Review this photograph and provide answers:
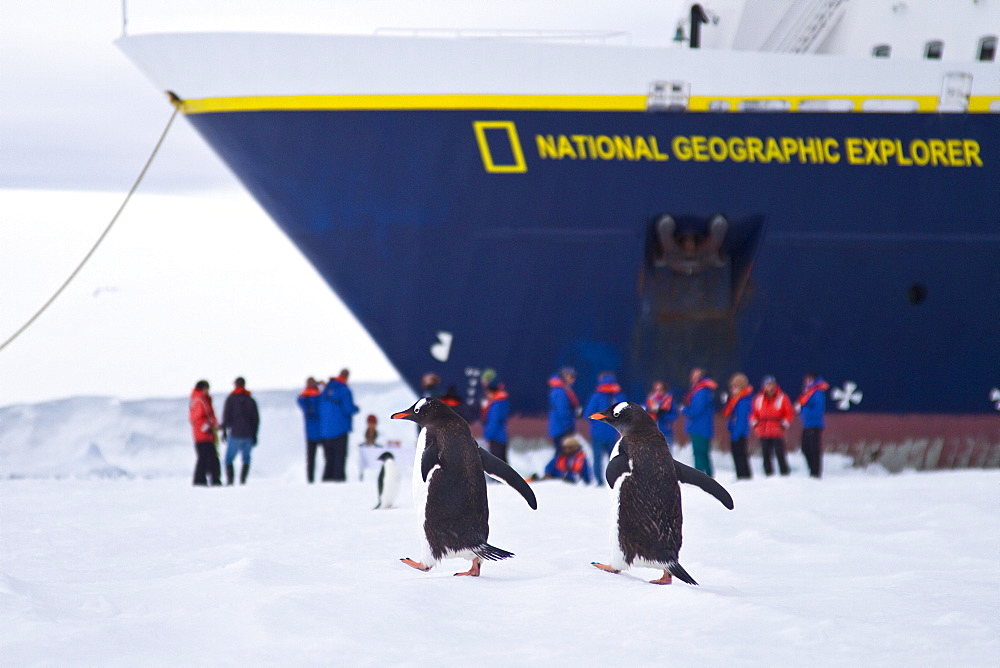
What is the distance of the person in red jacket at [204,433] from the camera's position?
28.2 ft

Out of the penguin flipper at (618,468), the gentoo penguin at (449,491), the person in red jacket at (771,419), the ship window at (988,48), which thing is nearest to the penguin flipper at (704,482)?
the penguin flipper at (618,468)

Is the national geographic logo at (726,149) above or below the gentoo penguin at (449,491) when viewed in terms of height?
above

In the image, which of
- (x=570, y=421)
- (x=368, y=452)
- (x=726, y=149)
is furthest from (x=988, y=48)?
(x=368, y=452)

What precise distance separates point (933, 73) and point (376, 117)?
4.84m

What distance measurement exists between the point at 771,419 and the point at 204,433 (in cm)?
466

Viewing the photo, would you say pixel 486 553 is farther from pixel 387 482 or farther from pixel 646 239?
pixel 646 239

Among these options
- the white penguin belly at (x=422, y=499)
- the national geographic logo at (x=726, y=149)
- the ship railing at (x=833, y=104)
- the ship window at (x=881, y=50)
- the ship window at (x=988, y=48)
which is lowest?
the white penguin belly at (x=422, y=499)

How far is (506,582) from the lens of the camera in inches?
160

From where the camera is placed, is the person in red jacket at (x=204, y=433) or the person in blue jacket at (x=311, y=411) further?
the person in blue jacket at (x=311, y=411)

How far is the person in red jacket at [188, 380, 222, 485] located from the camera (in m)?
8.59

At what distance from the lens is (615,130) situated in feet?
29.8

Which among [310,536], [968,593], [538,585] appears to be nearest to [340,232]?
[310,536]

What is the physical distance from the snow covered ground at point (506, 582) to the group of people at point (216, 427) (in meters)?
0.61

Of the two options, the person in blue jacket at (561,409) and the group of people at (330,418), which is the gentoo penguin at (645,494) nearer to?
the person in blue jacket at (561,409)
